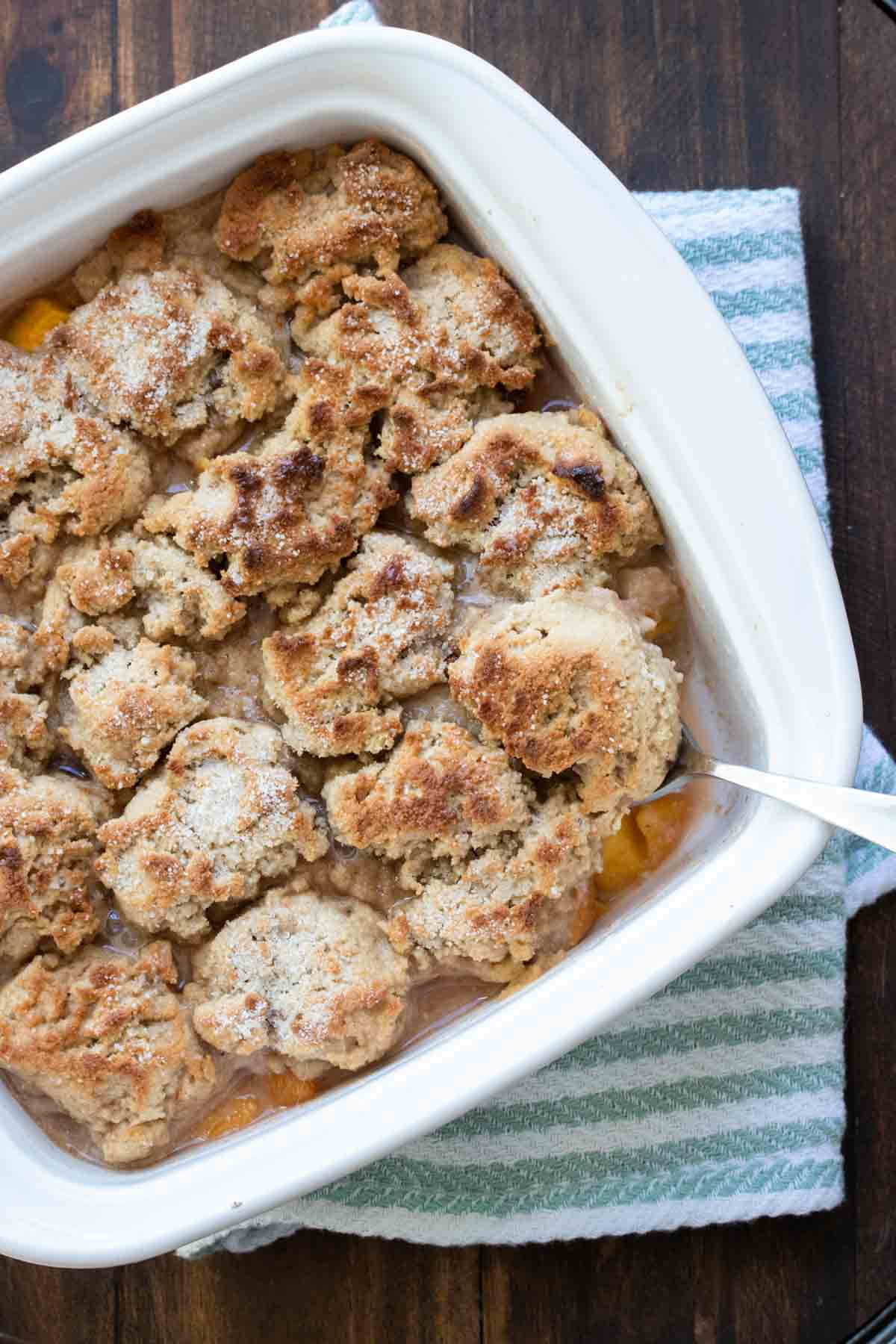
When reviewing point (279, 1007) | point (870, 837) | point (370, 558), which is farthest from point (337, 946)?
point (870, 837)

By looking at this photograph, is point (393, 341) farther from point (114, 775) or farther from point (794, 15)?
point (794, 15)

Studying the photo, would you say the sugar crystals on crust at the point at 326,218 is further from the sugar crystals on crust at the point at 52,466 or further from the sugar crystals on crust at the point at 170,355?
the sugar crystals on crust at the point at 52,466

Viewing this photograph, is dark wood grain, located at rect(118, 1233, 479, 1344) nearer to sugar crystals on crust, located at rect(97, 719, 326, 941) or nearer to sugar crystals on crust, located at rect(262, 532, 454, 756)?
sugar crystals on crust, located at rect(97, 719, 326, 941)

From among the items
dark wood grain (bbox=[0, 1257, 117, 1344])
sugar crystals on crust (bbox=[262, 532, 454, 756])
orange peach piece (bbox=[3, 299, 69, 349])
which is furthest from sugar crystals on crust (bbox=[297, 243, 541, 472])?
dark wood grain (bbox=[0, 1257, 117, 1344])

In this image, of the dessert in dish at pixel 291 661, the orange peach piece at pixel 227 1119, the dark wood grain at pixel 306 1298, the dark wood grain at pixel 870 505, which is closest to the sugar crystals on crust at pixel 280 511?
the dessert in dish at pixel 291 661

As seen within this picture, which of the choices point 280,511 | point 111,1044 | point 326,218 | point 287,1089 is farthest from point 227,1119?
point 326,218

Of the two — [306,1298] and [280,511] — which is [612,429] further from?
[306,1298]
